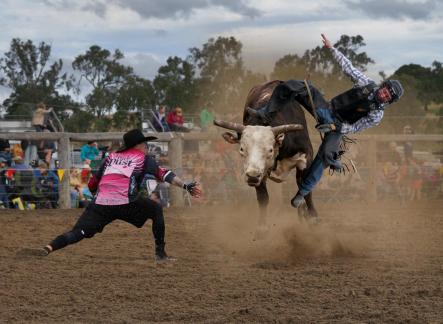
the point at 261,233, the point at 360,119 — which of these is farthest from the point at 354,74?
the point at 261,233

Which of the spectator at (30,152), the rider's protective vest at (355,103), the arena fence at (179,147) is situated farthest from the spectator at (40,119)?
the rider's protective vest at (355,103)

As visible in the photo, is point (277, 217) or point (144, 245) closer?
point (144, 245)

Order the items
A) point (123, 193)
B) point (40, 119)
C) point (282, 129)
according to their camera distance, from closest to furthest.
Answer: point (123, 193) → point (282, 129) → point (40, 119)

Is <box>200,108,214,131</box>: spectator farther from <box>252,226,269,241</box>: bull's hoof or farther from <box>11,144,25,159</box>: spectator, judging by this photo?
<box>252,226,269,241</box>: bull's hoof

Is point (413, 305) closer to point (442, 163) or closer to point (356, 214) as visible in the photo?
point (356, 214)

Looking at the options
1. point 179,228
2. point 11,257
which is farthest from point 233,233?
point 11,257

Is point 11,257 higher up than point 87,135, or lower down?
lower down

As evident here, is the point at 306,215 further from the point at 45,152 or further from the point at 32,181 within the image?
the point at 45,152

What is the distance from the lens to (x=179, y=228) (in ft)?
32.1

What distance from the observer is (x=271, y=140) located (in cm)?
676

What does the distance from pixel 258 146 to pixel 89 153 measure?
7.18 metres

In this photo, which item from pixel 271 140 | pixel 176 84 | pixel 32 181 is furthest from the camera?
pixel 176 84

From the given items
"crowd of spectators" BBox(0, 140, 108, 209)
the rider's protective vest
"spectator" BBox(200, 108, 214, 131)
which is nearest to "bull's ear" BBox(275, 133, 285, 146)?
the rider's protective vest

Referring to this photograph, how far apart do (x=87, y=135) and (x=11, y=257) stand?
6.30 m
